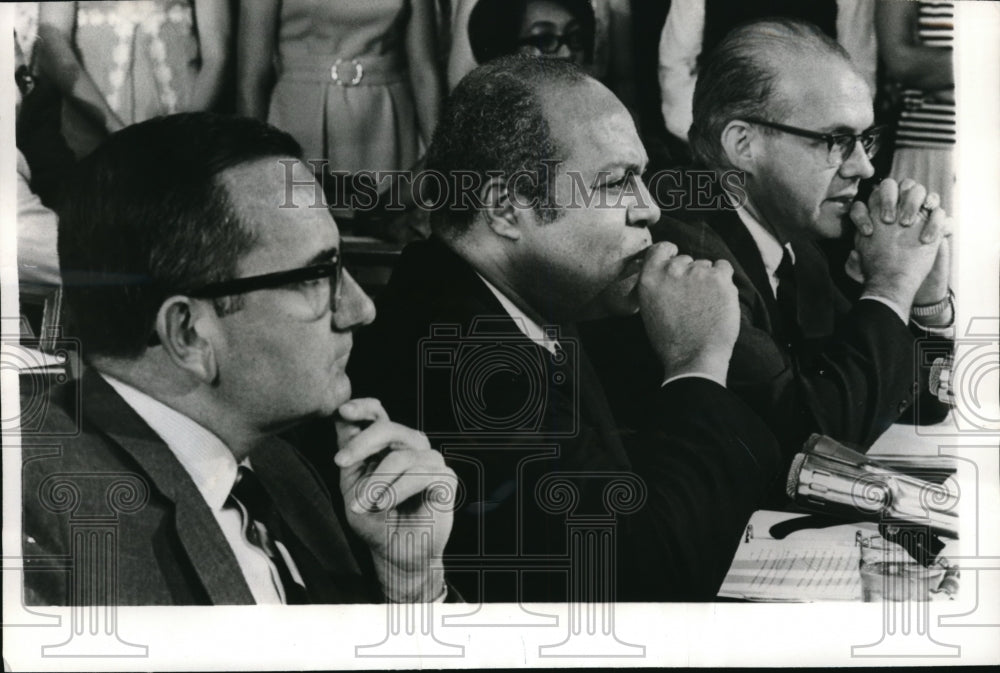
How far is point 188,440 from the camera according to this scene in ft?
11.8

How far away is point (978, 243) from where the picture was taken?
4035 mm

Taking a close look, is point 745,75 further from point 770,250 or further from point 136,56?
point 136,56

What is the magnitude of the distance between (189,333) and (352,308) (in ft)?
1.67

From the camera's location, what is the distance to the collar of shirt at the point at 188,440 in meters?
3.59

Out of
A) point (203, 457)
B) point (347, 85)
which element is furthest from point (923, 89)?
point (203, 457)

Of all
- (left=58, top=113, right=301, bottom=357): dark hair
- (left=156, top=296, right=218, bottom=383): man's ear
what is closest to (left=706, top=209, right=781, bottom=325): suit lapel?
(left=58, top=113, right=301, bottom=357): dark hair

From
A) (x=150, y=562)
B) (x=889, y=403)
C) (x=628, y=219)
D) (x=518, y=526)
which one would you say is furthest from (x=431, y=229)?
(x=889, y=403)

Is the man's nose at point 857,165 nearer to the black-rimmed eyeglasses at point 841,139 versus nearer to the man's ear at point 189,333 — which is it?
the black-rimmed eyeglasses at point 841,139

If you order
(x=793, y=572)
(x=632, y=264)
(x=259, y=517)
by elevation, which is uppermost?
(x=632, y=264)

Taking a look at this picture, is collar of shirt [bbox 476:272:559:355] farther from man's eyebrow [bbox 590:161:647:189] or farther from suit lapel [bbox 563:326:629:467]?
man's eyebrow [bbox 590:161:647:189]

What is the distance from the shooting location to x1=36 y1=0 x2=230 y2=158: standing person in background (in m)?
3.72

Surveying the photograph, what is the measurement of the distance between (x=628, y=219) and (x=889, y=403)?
3.70ft

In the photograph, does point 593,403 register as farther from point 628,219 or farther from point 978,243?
point 978,243

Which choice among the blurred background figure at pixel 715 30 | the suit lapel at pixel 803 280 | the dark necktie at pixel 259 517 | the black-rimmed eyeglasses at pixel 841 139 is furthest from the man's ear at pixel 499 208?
the dark necktie at pixel 259 517
